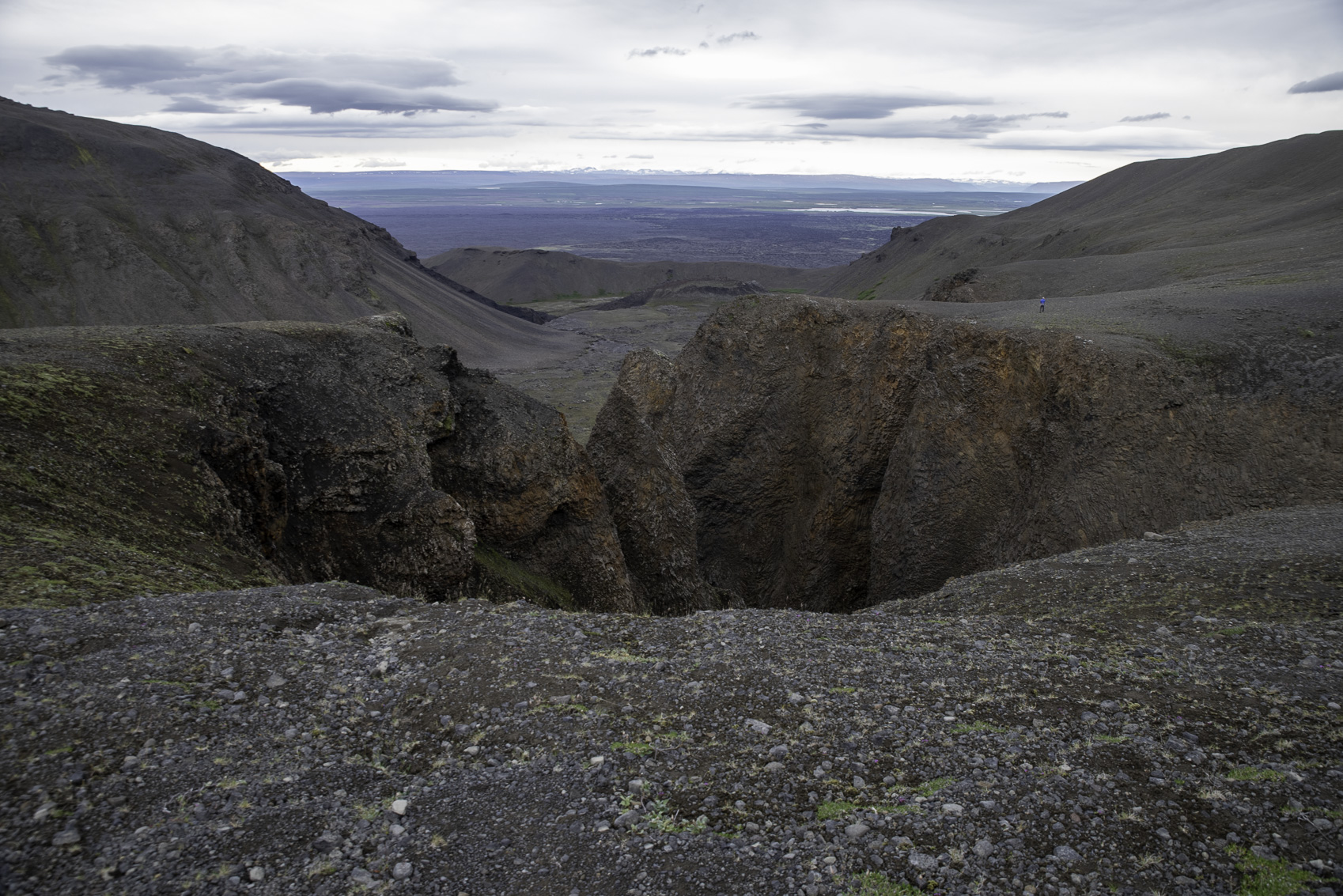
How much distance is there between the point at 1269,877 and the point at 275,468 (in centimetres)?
1267

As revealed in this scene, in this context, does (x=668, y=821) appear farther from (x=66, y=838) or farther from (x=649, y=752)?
(x=66, y=838)

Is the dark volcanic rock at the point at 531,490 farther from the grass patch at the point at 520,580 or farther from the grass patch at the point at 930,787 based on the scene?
the grass patch at the point at 930,787

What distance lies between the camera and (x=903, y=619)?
31.4ft

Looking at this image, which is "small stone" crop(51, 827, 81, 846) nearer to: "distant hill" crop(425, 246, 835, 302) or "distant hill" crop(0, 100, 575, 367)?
"distant hill" crop(0, 100, 575, 367)

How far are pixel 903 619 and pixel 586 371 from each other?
54.0 meters

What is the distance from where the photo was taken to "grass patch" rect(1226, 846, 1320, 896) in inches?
194

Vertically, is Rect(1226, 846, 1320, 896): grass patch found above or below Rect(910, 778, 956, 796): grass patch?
above

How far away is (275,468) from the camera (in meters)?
12.5

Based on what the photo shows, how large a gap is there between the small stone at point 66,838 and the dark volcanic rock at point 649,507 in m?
13.6

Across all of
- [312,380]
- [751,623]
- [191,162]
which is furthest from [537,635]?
[191,162]

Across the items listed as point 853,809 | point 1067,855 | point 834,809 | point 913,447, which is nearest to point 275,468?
point 834,809

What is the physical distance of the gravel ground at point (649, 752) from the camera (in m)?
5.10

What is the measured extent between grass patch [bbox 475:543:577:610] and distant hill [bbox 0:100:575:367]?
43.0 metres

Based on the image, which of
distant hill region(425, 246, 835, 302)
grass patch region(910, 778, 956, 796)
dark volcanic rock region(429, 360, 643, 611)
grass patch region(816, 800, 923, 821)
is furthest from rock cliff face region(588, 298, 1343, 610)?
distant hill region(425, 246, 835, 302)
